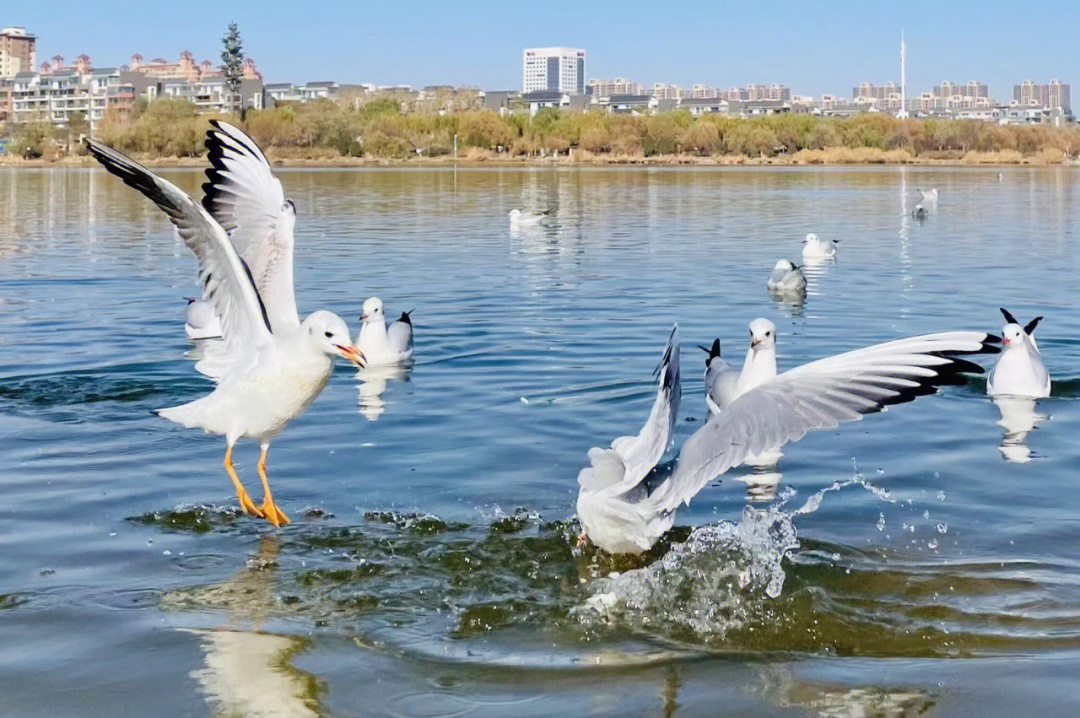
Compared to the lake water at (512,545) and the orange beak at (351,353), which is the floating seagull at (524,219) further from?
the orange beak at (351,353)

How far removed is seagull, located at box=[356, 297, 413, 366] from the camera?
1126cm

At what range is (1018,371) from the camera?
9734 mm

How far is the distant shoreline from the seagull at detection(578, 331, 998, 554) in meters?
79.9

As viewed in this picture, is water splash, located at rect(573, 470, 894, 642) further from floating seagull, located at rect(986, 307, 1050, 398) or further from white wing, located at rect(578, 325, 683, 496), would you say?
floating seagull, located at rect(986, 307, 1050, 398)

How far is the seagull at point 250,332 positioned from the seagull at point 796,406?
4.69 ft

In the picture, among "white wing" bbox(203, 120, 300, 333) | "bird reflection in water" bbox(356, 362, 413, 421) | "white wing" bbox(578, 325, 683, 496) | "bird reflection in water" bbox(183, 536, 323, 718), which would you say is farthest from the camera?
"bird reflection in water" bbox(356, 362, 413, 421)

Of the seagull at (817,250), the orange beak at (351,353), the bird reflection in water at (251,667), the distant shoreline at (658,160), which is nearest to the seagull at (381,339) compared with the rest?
the orange beak at (351,353)

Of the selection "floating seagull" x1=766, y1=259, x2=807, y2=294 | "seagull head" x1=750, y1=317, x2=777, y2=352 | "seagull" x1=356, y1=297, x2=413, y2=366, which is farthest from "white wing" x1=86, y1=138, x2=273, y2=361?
"floating seagull" x1=766, y1=259, x2=807, y2=294

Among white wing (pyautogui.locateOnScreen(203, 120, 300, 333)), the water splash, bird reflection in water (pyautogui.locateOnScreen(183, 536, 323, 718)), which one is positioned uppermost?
white wing (pyautogui.locateOnScreen(203, 120, 300, 333))

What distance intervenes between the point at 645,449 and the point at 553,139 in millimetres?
104744

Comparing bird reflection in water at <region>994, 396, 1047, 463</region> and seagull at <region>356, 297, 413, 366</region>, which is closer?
bird reflection in water at <region>994, 396, 1047, 463</region>

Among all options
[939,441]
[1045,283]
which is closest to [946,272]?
[1045,283]

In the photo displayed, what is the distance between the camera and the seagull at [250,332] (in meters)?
6.40

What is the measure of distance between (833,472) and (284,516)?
3.12 metres
